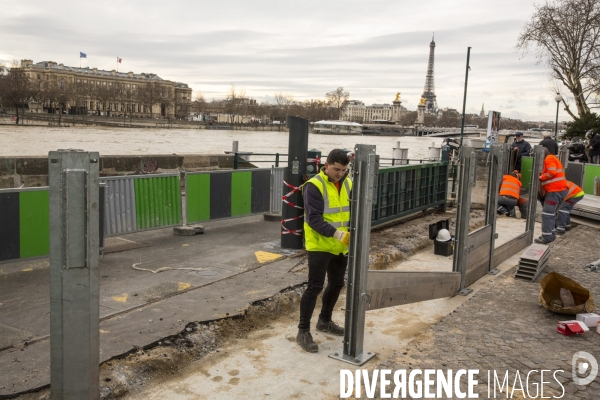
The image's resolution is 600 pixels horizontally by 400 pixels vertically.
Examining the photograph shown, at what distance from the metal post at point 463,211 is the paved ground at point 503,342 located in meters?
0.42

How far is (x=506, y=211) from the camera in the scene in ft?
43.4

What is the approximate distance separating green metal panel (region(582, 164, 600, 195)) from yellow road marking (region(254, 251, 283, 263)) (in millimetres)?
12549

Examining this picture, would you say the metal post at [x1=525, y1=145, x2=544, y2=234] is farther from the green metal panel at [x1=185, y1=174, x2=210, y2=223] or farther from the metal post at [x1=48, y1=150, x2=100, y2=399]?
the metal post at [x1=48, y1=150, x2=100, y2=399]

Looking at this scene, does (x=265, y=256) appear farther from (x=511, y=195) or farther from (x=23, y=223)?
(x=511, y=195)

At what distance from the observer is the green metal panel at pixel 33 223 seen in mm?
6891

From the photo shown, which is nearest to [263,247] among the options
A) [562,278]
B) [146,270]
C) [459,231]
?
[146,270]

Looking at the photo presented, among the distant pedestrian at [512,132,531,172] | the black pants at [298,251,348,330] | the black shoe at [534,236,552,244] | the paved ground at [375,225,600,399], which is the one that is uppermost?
the distant pedestrian at [512,132,531,172]

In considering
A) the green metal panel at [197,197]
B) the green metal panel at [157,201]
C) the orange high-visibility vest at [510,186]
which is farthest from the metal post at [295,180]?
the orange high-visibility vest at [510,186]

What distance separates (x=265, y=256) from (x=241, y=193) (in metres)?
2.84

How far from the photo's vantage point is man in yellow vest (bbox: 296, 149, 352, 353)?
4.66 metres

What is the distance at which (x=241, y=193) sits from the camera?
34.5 feet

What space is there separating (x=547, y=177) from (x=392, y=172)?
2.95 meters

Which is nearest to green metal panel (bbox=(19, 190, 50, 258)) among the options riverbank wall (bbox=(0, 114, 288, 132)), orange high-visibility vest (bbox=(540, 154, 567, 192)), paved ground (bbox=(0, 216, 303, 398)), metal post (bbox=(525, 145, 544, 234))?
paved ground (bbox=(0, 216, 303, 398))

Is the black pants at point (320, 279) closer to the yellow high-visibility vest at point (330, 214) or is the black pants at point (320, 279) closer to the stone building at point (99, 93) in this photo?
the yellow high-visibility vest at point (330, 214)
